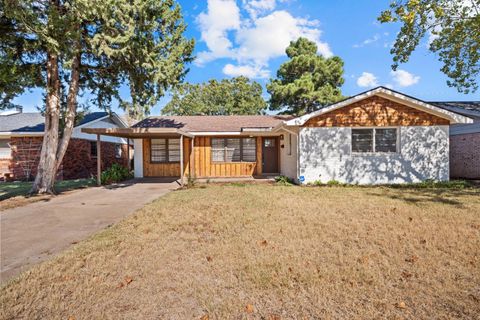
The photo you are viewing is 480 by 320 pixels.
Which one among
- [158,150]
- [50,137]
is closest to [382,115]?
[158,150]

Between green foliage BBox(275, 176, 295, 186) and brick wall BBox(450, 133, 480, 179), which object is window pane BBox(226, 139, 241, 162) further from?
brick wall BBox(450, 133, 480, 179)

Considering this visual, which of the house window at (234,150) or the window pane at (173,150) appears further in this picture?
the window pane at (173,150)

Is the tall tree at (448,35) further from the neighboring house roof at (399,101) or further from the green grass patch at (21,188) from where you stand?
the green grass patch at (21,188)

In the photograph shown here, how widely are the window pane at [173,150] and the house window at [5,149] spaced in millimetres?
9392

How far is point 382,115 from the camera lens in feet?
31.9

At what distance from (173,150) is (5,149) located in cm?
992

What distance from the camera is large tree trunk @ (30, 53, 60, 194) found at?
8656 mm

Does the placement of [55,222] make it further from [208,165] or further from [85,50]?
[208,165]

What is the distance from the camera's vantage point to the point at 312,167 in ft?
32.6

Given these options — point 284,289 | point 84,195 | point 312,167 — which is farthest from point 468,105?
point 84,195

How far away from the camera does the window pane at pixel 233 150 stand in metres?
13.1

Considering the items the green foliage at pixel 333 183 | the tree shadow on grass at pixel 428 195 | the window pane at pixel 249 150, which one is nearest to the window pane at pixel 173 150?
the window pane at pixel 249 150

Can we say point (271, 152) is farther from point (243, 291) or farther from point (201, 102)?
point (201, 102)

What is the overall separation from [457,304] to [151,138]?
43.1ft
